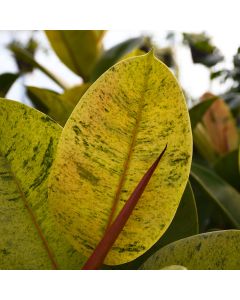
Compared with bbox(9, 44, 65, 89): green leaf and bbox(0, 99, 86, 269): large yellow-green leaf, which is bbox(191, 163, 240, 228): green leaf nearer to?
bbox(0, 99, 86, 269): large yellow-green leaf

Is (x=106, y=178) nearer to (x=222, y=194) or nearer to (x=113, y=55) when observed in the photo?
(x=222, y=194)

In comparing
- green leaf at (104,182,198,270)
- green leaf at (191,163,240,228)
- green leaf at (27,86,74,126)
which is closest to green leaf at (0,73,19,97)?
green leaf at (27,86,74,126)

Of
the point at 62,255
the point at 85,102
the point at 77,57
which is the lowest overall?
the point at 62,255

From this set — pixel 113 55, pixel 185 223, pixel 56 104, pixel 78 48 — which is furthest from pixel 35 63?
pixel 185 223

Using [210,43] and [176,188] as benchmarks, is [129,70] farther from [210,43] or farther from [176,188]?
[210,43]

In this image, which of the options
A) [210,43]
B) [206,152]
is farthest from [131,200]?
[210,43]

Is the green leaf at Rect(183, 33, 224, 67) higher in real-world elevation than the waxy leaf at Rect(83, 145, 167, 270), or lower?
higher
